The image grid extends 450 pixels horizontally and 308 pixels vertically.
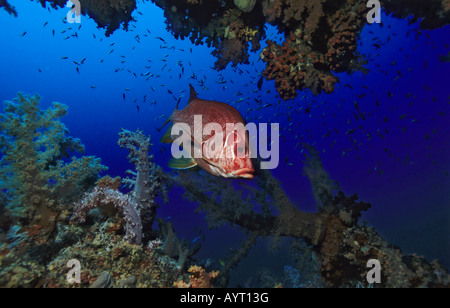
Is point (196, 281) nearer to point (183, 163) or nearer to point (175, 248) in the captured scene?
point (175, 248)

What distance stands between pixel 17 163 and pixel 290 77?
18.2 feet

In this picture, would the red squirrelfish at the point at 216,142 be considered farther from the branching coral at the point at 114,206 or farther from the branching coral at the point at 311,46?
the branching coral at the point at 311,46

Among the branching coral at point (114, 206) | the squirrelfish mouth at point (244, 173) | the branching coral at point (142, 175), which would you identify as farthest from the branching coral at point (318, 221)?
the squirrelfish mouth at point (244, 173)

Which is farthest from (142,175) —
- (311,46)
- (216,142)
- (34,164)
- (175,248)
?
(311,46)

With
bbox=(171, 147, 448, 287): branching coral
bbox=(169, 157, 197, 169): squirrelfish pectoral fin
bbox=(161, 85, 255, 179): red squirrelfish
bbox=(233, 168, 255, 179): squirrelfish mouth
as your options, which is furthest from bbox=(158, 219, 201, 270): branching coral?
bbox=(233, 168, 255, 179): squirrelfish mouth

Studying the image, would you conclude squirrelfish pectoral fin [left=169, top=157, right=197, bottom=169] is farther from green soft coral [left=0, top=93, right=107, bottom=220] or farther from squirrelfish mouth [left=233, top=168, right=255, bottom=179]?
green soft coral [left=0, top=93, right=107, bottom=220]

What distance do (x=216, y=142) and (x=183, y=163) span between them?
99 cm

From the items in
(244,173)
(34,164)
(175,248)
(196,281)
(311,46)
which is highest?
(311,46)

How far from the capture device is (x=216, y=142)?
7.64 ft

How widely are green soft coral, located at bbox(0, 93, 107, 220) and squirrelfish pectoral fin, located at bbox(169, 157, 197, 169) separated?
8.70ft

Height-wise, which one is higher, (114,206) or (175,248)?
(114,206)

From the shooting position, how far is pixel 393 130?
67.9 meters

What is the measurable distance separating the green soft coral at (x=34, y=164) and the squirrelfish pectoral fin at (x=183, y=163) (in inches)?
104

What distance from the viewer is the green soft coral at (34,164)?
377cm
